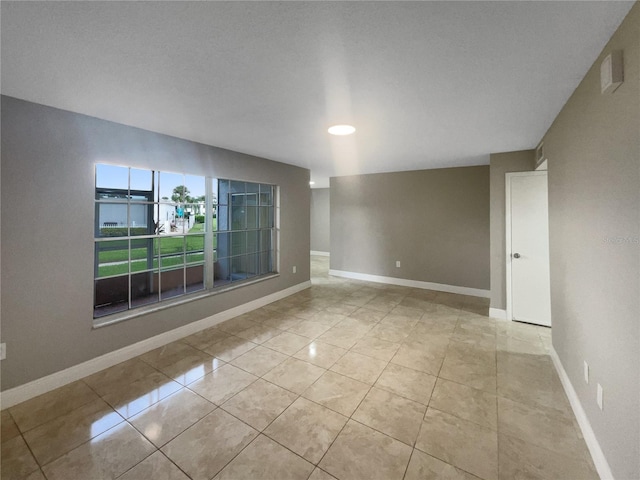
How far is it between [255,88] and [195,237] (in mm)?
2241

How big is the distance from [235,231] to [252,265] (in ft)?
2.56

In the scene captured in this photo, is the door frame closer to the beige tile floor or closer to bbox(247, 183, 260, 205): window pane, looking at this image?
the beige tile floor

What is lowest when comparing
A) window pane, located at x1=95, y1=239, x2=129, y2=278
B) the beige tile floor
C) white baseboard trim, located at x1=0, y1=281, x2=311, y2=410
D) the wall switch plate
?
the beige tile floor

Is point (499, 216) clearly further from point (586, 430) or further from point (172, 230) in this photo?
point (172, 230)

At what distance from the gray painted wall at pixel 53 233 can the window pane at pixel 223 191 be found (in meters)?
0.98

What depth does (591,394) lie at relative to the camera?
5.61 ft

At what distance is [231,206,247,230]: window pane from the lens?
167 inches

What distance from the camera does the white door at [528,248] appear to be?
354 centimetres

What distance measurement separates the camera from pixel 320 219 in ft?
30.9

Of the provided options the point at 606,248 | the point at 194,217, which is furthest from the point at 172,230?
the point at 606,248

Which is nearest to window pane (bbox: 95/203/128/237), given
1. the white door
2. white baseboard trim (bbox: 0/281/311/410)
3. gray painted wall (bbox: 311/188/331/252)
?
white baseboard trim (bbox: 0/281/311/410)

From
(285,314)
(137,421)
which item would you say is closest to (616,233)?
(137,421)

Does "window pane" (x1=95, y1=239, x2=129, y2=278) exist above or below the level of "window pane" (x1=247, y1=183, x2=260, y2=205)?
below

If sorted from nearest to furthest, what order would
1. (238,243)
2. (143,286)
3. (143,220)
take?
(143,220), (238,243), (143,286)
